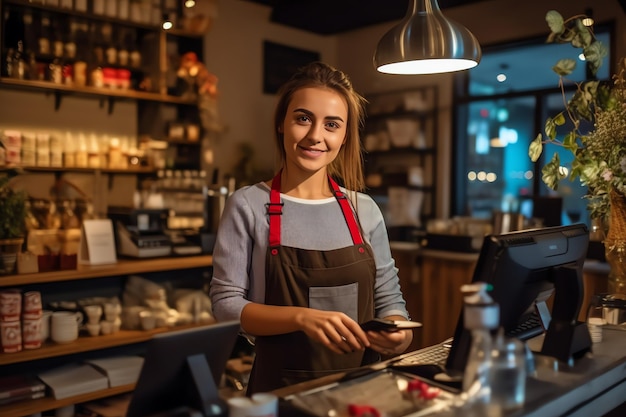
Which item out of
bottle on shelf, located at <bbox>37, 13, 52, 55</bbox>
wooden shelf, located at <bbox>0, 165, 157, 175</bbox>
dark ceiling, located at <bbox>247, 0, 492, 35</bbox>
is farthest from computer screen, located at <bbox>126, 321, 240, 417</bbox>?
dark ceiling, located at <bbox>247, 0, 492, 35</bbox>

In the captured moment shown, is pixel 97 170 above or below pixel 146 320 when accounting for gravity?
above

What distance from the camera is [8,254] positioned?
2836 millimetres

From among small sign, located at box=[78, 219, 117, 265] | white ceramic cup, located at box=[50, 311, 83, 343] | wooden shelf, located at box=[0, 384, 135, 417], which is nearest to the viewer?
wooden shelf, located at box=[0, 384, 135, 417]

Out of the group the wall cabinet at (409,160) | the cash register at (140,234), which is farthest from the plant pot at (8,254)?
the wall cabinet at (409,160)

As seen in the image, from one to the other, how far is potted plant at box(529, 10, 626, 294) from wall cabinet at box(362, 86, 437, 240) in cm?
373

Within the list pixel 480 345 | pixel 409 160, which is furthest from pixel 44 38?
pixel 480 345

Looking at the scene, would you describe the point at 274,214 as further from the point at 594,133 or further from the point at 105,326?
the point at 105,326

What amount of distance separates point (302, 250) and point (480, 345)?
2.36 feet

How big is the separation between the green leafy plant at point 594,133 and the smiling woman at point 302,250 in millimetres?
803

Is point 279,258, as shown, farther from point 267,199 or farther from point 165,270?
point 165,270

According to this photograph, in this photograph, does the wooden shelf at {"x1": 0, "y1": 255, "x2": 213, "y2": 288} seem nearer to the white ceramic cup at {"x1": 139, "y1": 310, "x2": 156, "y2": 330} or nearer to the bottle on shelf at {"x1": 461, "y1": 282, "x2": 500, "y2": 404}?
the white ceramic cup at {"x1": 139, "y1": 310, "x2": 156, "y2": 330}

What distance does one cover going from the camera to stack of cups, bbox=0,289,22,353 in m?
2.74

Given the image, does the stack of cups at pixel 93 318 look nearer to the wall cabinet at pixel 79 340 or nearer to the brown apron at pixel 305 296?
the wall cabinet at pixel 79 340

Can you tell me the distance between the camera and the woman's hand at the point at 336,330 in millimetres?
1420
